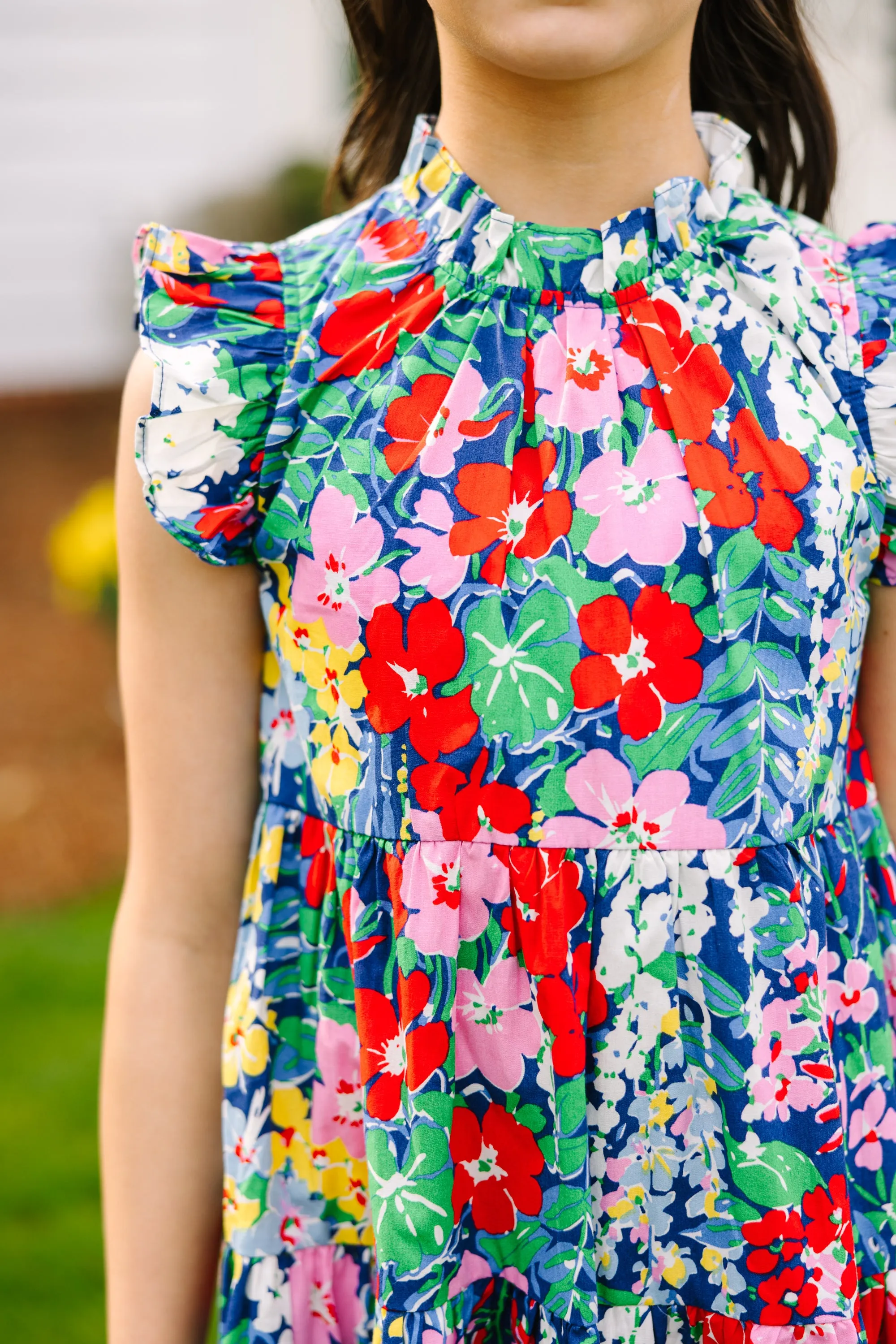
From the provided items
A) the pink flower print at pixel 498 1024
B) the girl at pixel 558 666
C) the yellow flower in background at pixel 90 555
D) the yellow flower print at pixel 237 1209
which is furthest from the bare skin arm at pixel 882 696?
the yellow flower in background at pixel 90 555

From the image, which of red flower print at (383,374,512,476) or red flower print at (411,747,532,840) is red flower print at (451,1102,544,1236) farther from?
red flower print at (383,374,512,476)

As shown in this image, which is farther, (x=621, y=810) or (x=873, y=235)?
(x=873, y=235)

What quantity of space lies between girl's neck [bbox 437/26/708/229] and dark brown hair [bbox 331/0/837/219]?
8.1 inches

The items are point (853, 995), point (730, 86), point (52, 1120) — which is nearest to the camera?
point (853, 995)

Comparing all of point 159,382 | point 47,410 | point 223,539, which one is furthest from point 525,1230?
point 47,410

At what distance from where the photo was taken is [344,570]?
77 cm

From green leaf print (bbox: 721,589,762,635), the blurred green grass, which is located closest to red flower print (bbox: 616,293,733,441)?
green leaf print (bbox: 721,589,762,635)

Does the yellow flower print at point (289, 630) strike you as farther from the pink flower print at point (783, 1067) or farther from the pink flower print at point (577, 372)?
the pink flower print at point (783, 1067)

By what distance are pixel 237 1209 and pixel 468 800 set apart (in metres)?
0.37

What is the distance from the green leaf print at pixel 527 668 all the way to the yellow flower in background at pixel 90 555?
2562 mm

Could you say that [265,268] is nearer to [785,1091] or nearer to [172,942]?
[172,942]

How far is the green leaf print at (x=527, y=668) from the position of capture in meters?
0.76

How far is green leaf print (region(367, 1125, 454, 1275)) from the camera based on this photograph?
77 cm

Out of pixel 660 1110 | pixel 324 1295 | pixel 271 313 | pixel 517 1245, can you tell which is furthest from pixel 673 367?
pixel 324 1295
